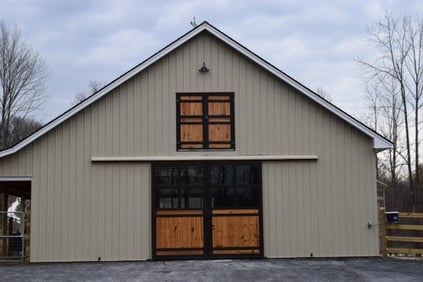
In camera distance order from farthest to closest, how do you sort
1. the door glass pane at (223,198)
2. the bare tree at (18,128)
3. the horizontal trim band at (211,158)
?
the bare tree at (18,128) → the door glass pane at (223,198) → the horizontal trim band at (211,158)

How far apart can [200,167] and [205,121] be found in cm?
114

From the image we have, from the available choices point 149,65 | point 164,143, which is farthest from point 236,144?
point 149,65

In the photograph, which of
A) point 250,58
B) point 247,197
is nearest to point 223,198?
point 247,197

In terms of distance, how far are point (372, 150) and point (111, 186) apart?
258 inches

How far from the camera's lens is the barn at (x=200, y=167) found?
12758 millimetres

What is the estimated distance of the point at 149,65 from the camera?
12969 millimetres

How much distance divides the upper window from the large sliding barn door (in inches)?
21.3

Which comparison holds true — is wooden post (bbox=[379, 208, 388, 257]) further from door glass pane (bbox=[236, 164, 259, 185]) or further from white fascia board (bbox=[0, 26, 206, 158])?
white fascia board (bbox=[0, 26, 206, 158])

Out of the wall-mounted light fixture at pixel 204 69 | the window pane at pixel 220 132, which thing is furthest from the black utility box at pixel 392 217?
the wall-mounted light fixture at pixel 204 69

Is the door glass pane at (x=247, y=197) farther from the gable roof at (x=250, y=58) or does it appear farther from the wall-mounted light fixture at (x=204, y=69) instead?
the wall-mounted light fixture at (x=204, y=69)

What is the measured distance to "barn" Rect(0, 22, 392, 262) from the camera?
41.9ft

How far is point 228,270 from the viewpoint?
11250mm

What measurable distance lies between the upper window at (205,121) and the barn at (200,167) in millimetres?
25

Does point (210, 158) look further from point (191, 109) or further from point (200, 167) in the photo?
point (191, 109)
